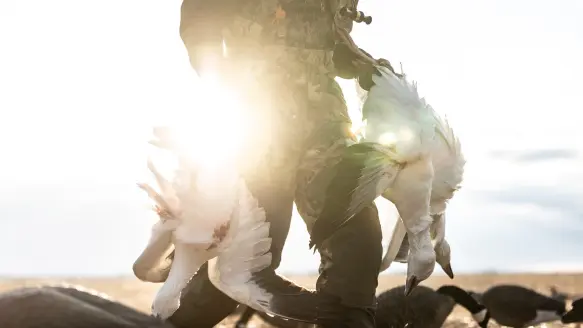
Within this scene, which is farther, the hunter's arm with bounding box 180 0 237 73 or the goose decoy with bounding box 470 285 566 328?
the goose decoy with bounding box 470 285 566 328

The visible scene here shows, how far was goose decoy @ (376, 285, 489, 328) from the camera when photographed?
3529 millimetres

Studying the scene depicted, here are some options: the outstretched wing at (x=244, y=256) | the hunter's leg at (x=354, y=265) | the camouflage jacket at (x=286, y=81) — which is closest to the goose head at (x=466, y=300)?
the hunter's leg at (x=354, y=265)

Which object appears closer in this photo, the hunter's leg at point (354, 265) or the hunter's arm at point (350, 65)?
the hunter's leg at point (354, 265)

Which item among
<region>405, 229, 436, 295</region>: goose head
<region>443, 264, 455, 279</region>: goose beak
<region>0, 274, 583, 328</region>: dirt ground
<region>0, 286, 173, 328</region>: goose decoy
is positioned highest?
<region>405, 229, 436, 295</region>: goose head

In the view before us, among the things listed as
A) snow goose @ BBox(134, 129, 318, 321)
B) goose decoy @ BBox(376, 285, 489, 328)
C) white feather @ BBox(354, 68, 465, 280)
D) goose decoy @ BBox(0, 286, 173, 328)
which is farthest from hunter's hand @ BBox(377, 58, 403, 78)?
goose decoy @ BBox(0, 286, 173, 328)

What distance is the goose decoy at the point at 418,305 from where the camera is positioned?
3529mm

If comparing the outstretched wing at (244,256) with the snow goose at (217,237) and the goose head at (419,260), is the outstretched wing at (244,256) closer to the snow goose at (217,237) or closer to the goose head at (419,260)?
the snow goose at (217,237)

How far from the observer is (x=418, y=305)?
3.91m

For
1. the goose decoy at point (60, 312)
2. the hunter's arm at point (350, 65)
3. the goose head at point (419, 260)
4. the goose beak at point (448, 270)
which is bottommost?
the goose decoy at point (60, 312)

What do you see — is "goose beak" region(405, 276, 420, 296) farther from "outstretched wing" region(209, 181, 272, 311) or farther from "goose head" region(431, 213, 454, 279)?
"outstretched wing" region(209, 181, 272, 311)

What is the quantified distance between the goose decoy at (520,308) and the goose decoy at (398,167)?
13.3 feet

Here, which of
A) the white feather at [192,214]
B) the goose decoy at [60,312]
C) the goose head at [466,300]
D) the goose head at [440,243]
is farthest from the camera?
the goose head at [466,300]

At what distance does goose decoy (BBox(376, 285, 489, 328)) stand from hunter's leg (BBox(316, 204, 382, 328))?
2.83ft

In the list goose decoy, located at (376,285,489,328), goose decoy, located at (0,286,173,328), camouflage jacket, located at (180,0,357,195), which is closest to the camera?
goose decoy, located at (0,286,173,328)
